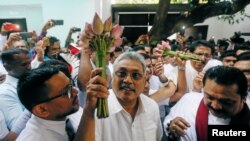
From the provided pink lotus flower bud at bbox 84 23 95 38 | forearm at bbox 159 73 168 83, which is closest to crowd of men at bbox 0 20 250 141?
pink lotus flower bud at bbox 84 23 95 38

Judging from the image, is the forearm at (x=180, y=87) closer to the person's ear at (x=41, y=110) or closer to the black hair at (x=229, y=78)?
the black hair at (x=229, y=78)

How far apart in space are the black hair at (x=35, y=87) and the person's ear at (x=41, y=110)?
2cm

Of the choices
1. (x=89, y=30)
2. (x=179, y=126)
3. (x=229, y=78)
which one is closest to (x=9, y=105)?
(x=89, y=30)

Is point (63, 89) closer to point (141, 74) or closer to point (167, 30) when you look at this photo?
point (141, 74)

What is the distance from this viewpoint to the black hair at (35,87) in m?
1.50

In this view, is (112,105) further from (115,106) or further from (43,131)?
(43,131)

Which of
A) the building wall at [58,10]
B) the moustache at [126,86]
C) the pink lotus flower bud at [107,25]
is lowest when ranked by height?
the moustache at [126,86]

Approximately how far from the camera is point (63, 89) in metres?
1.53

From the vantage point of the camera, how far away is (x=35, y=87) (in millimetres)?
1512

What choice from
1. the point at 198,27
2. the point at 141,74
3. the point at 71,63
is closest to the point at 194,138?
the point at 141,74

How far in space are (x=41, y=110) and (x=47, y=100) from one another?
0.07 m

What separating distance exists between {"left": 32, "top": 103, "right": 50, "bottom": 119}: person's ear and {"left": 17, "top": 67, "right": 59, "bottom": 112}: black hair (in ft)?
0.08

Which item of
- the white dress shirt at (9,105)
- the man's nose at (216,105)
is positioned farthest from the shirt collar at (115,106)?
the white dress shirt at (9,105)

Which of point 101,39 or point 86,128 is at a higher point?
point 101,39
